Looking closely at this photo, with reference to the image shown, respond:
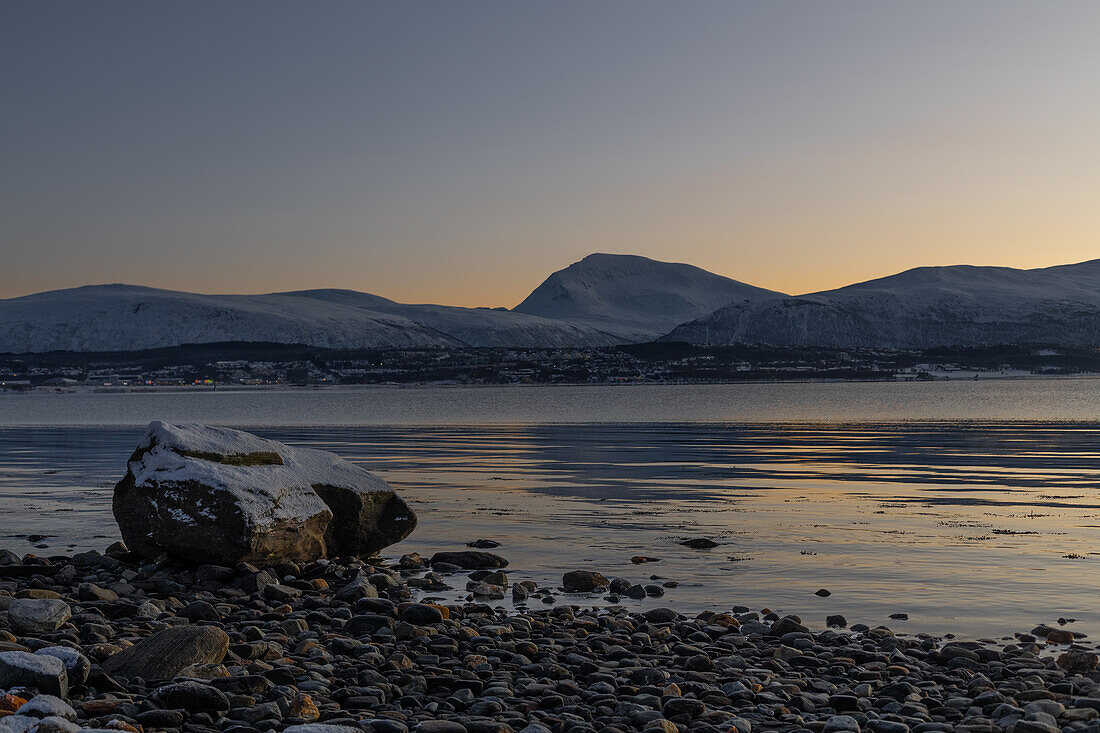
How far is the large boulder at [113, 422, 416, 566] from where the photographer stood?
1786 cm

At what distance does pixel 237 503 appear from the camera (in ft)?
58.5

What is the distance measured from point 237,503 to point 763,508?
14.8 meters

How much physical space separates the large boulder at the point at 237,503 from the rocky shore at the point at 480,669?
136 centimetres

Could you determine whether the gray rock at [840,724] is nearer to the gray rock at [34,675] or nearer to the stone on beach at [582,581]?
the gray rock at [34,675]

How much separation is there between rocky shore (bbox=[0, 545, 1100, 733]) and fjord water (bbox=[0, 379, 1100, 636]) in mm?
2233

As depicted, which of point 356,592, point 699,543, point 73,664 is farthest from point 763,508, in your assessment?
point 73,664

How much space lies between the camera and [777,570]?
19016 millimetres

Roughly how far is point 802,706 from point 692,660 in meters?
1.76

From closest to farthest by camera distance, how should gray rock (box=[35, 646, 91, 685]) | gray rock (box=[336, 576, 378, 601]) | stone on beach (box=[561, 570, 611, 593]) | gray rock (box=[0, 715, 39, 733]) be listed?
gray rock (box=[0, 715, 39, 733]), gray rock (box=[35, 646, 91, 685]), gray rock (box=[336, 576, 378, 601]), stone on beach (box=[561, 570, 611, 593])

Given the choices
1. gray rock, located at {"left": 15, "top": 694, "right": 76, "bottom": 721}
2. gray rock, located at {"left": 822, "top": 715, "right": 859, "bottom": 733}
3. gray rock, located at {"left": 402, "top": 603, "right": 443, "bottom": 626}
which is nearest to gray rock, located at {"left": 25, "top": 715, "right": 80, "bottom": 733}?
gray rock, located at {"left": 15, "top": 694, "right": 76, "bottom": 721}

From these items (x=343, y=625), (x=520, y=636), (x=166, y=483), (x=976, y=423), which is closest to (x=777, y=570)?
(x=520, y=636)

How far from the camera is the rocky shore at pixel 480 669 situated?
32.0 feet

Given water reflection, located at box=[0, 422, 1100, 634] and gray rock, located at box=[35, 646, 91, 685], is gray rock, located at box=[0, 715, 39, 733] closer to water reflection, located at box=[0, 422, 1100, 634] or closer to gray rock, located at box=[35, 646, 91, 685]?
gray rock, located at box=[35, 646, 91, 685]

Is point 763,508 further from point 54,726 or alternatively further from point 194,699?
point 54,726
